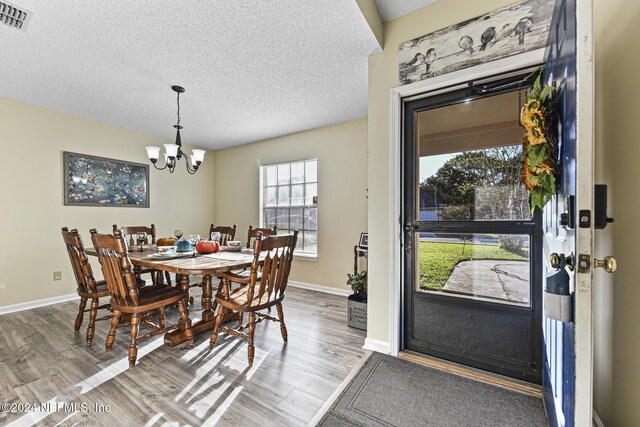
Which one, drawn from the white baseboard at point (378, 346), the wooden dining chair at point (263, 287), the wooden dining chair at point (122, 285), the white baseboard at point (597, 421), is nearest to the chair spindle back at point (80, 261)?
the wooden dining chair at point (122, 285)

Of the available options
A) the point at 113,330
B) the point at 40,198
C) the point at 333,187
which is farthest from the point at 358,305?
the point at 40,198

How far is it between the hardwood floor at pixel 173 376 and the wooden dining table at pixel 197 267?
134 millimetres

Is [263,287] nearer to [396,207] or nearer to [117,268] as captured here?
[117,268]

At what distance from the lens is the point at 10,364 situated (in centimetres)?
201

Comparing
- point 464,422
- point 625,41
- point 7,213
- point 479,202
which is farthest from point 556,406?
point 7,213

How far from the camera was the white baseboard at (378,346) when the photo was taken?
7.18 feet

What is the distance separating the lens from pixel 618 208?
128 cm

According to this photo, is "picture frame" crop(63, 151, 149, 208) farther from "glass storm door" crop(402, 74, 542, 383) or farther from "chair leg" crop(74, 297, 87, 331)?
"glass storm door" crop(402, 74, 542, 383)

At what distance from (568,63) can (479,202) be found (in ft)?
3.64

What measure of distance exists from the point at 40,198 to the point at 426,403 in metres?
4.68

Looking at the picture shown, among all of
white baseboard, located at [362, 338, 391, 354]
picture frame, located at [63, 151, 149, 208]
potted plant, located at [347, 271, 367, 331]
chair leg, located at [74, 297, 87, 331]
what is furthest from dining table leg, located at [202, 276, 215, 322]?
picture frame, located at [63, 151, 149, 208]

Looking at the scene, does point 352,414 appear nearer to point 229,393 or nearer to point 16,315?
point 229,393

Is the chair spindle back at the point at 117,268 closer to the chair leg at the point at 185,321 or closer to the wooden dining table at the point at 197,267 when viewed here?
the wooden dining table at the point at 197,267

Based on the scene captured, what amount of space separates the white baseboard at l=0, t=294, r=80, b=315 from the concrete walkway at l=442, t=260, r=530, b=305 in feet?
15.0
